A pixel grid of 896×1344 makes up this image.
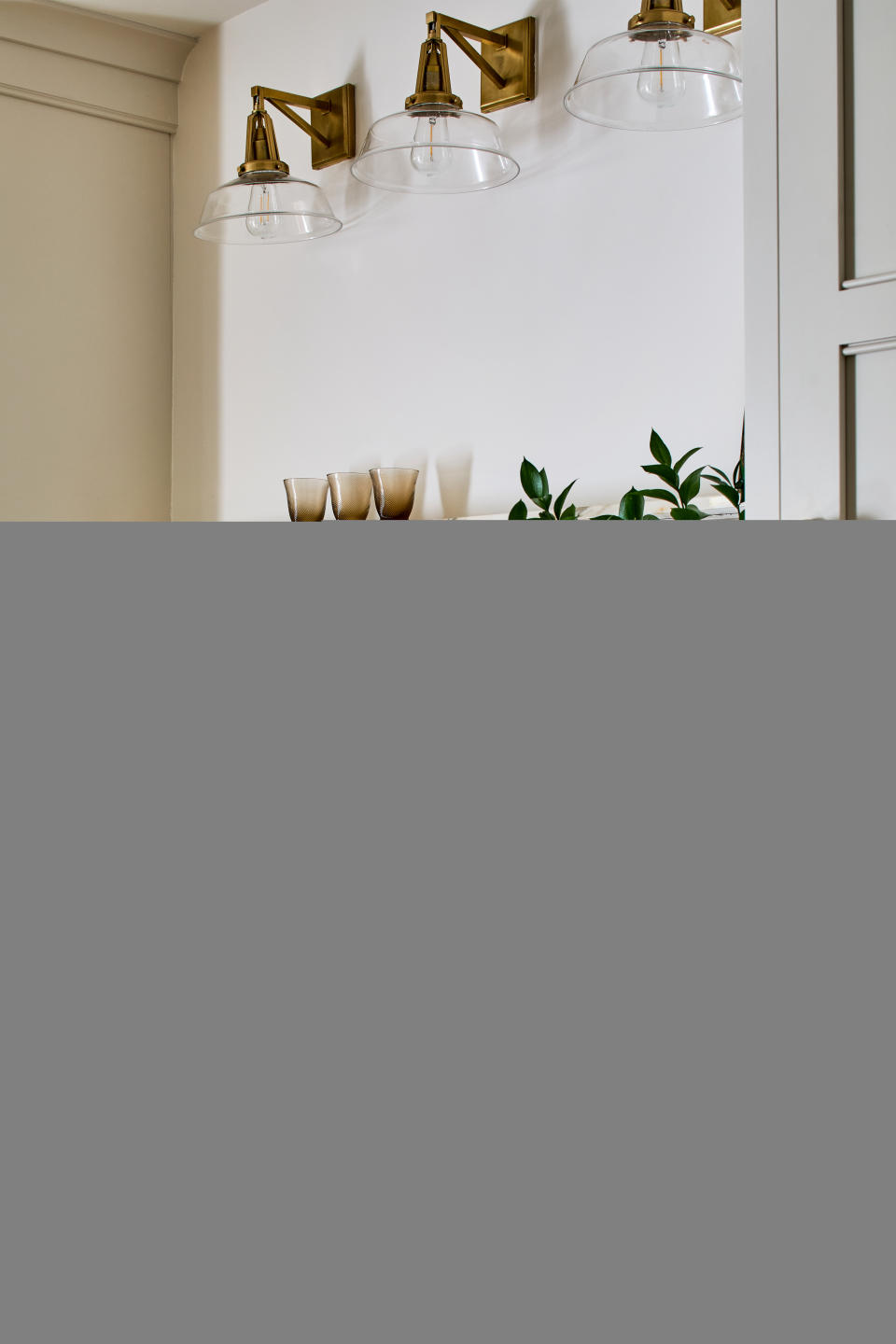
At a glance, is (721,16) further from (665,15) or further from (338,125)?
(338,125)

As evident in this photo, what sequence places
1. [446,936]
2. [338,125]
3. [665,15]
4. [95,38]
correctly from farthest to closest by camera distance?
[95,38]
[338,125]
[665,15]
[446,936]

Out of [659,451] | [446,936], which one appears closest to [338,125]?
[659,451]

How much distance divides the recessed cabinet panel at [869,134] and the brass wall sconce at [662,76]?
25cm

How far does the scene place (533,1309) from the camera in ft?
0.25

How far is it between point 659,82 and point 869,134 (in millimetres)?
356

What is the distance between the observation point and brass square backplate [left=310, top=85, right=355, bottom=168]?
155 cm

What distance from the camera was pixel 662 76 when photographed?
1.04m

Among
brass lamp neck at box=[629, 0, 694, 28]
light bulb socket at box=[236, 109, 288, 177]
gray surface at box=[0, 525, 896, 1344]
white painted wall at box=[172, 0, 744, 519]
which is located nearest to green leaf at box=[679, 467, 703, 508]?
white painted wall at box=[172, 0, 744, 519]

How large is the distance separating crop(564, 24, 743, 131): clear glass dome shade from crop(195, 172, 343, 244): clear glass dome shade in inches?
16.6

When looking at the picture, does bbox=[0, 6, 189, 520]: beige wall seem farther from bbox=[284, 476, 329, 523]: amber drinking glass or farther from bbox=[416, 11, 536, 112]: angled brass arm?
bbox=[416, 11, 536, 112]: angled brass arm

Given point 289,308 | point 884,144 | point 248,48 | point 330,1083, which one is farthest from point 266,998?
point 248,48

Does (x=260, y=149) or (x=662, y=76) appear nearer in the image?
(x=662, y=76)

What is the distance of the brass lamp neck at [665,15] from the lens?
38.5 inches

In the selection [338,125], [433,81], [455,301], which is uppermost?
[338,125]
